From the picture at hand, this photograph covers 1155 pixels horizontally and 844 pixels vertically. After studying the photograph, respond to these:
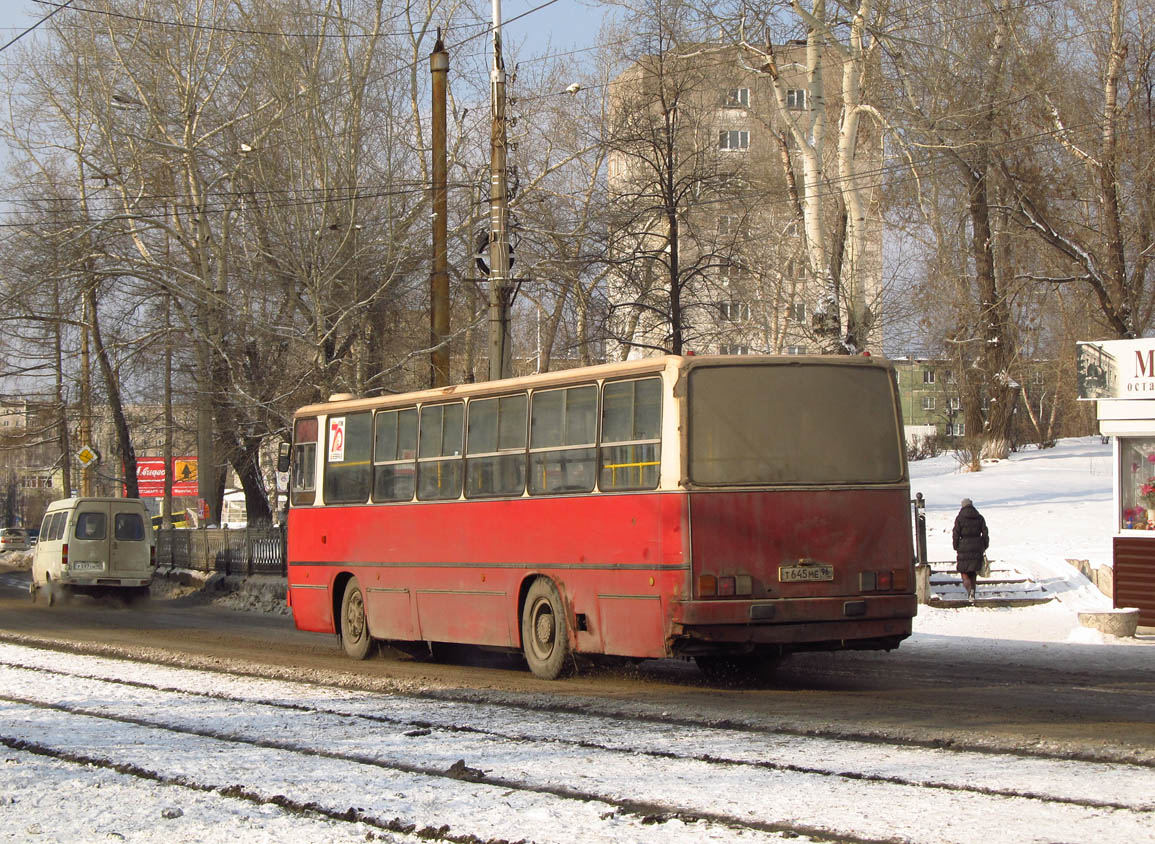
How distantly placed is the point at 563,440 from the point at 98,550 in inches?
801

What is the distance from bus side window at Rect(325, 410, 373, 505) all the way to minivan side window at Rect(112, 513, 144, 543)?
49.2ft

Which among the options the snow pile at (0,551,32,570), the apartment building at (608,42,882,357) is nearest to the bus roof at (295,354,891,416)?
the apartment building at (608,42,882,357)

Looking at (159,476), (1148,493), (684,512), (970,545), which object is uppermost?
(159,476)

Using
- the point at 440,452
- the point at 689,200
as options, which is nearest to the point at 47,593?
the point at 689,200

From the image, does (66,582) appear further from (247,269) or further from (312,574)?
Answer: (312,574)

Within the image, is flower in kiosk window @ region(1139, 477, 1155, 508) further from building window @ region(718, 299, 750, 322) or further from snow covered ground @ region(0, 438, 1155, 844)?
building window @ region(718, 299, 750, 322)

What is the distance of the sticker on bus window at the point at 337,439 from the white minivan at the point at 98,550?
48.8 ft

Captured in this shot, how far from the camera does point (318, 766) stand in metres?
8.73

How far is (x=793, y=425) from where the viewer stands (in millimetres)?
12586

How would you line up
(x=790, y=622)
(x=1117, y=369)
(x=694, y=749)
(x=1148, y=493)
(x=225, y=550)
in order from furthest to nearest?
1. (x=225, y=550)
2. (x=1148, y=493)
3. (x=1117, y=369)
4. (x=790, y=622)
5. (x=694, y=749)

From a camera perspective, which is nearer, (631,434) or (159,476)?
(631,434)

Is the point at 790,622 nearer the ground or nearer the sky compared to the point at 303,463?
nearer the ground

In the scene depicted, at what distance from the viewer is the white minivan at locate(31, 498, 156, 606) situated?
102 ft

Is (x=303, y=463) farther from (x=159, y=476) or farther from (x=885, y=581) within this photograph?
(x=159, y=476)
